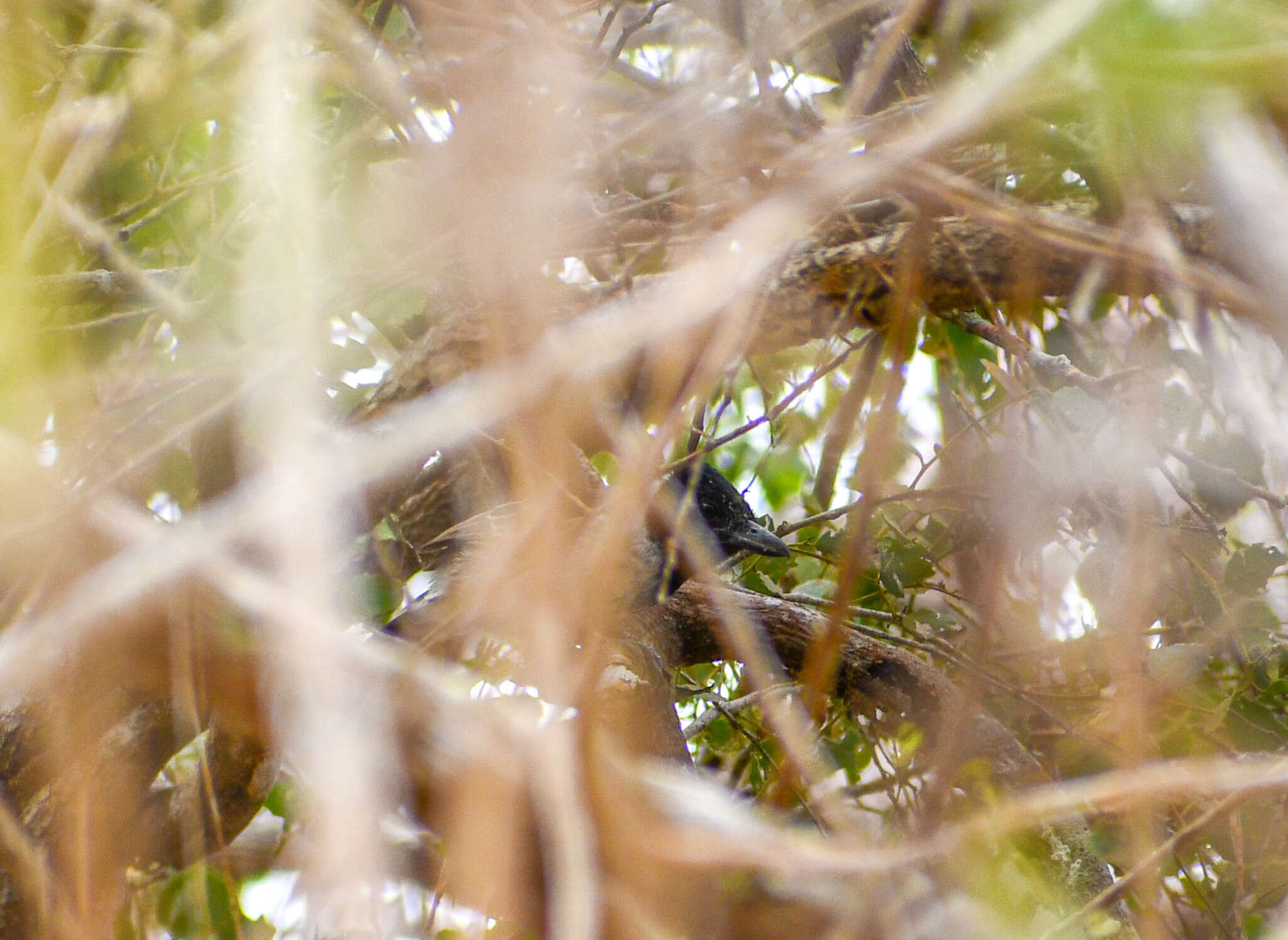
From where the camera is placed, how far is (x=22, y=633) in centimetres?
101

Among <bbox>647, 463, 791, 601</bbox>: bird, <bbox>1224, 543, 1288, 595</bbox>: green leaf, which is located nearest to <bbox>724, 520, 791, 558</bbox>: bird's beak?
<bbox>647, 463, 791, 601</bbox>: bird

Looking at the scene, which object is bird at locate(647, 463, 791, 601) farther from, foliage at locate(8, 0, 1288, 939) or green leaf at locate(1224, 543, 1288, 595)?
green leaf at locate(1224, 543, 1288, 595)

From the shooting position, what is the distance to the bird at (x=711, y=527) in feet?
7.84

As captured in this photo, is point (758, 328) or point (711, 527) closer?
point (758, 328)

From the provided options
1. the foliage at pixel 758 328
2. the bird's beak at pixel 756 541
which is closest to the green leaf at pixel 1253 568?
the foliage at pixel 758 328

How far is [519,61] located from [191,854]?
6.00 feet

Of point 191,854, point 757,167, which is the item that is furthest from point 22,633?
point 191,854

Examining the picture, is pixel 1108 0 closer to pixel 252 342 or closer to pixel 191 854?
pixel 252 342

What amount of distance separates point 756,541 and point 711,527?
168mm

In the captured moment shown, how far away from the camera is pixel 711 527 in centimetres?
272

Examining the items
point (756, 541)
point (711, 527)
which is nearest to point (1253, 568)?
point (756, 541)

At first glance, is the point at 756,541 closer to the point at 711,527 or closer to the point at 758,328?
the point at 711,527

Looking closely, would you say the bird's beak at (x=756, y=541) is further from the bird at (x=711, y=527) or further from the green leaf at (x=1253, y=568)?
the green leaf at (x=1253, y=568)

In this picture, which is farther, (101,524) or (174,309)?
(174,309)
